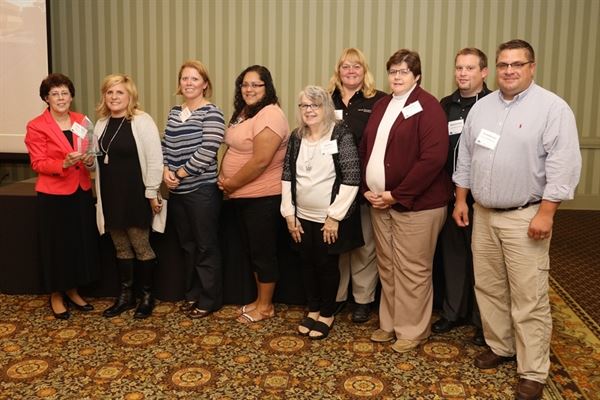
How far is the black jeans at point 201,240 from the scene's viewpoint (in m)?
3.28

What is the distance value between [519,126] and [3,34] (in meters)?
4.88

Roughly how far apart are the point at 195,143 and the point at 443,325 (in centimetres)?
169

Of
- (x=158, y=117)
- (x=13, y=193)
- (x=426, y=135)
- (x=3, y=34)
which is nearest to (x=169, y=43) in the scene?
(x=158, y=117)

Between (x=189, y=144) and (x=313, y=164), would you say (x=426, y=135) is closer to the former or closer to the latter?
(x=313, y=164)

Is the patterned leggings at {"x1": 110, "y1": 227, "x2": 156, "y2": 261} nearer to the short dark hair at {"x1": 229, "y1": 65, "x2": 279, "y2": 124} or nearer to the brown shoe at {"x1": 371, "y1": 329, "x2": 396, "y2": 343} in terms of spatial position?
the short dark hair at {"x1": 229, "y1": 65, "x2": 279, "y2": 124}

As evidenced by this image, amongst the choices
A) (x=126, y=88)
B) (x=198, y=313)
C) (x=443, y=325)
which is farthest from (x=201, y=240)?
(x=443, y=325)

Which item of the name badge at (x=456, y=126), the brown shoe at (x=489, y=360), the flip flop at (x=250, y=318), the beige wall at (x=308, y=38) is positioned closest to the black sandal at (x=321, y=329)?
the flip flop at (x=250, y=318)

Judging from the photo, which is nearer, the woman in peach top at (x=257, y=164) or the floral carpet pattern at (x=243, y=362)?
the floral carpet pattern at (x=243, y=362)

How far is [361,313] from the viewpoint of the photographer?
3379mm

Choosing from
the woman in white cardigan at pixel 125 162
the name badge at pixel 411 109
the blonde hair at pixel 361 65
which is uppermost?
the blonde hair at pixel 361 65

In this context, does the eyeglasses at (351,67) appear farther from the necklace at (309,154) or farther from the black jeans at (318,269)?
the black jeans at (318,269)

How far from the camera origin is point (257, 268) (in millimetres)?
3318

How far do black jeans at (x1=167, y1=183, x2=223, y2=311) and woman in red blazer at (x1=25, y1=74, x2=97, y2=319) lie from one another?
506 millimetres

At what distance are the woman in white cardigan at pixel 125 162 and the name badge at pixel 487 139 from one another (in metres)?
1.71
